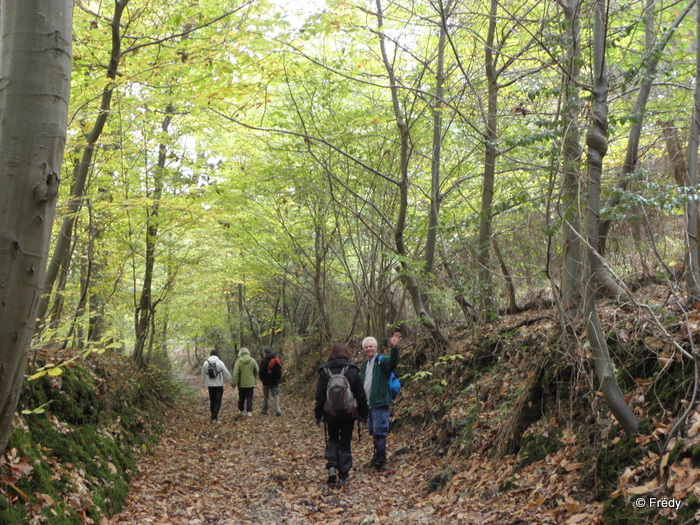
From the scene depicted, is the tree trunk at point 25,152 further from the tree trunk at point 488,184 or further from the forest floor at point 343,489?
the tree trunk at point 488,184

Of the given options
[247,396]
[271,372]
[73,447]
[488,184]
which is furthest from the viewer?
[247,396]

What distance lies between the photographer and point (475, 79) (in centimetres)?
914

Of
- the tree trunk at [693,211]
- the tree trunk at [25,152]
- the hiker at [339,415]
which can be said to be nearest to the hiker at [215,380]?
the hiker at [339,415]

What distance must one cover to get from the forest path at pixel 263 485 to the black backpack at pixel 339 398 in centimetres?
97

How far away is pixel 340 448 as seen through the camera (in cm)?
679

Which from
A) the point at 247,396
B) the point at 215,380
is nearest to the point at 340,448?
the point at 215,380

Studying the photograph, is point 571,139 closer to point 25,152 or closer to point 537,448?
point 537,448

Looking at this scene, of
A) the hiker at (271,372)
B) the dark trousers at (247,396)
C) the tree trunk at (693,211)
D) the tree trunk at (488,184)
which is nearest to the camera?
the tree trunk at (693,211)

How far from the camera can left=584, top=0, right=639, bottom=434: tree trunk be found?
13.0 ft

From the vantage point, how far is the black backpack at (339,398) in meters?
6.56

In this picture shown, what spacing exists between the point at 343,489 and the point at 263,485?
1.16 metres

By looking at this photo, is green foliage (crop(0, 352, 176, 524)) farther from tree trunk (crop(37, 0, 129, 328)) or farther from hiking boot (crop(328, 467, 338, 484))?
hiking boot (crop(328, 467, 338, 484))

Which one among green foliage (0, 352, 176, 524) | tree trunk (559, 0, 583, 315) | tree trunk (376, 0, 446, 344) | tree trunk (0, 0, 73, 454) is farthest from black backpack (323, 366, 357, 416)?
tree trunk (0, 0, 73, 454)

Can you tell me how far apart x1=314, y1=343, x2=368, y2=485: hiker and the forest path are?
0.26 metres
